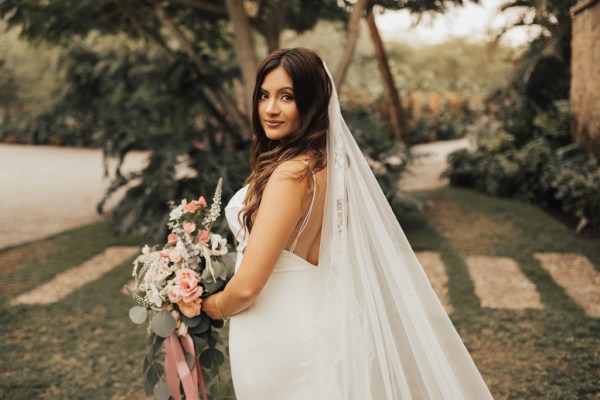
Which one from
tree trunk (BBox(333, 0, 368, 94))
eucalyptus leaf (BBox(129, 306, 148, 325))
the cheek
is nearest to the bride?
the cheek

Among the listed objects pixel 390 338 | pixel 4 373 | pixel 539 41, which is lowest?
pixel 4 373

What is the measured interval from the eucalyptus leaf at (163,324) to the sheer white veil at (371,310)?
0.52m

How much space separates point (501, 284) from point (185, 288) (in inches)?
149

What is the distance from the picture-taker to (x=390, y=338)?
1.86m

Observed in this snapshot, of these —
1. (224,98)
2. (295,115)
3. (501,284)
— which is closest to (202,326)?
(295,115)

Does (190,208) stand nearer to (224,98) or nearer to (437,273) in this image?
(437,273)

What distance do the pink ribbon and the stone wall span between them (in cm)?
607

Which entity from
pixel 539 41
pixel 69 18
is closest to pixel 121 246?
pixel 69 18

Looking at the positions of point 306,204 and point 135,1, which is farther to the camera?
point 135,1

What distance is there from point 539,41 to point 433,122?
7.29 meters

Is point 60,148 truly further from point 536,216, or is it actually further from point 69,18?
point 536,216

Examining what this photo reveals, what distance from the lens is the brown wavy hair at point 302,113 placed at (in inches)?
68.0

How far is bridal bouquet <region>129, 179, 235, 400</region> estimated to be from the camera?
1841 mm

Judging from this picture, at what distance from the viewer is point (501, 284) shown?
190 inches
